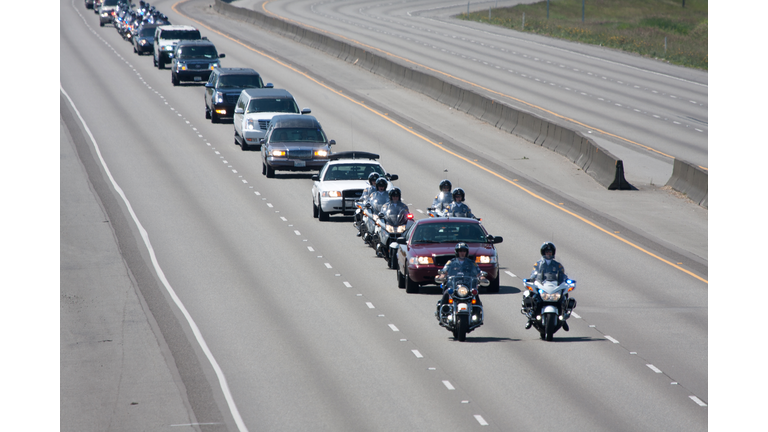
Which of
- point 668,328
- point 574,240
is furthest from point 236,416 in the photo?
point 574,240

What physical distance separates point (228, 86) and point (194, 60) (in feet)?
30.1

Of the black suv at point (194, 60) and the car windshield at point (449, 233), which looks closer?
the car windshield at point (449, 233)

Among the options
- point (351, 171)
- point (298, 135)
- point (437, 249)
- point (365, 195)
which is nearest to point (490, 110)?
point (298, 135)

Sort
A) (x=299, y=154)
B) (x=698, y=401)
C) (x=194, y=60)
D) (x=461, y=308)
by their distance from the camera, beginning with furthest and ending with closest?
1. (x=194, y=60)
2. (x=299, y=154)
3. (x=461, y=308)
4. (x=698, y=401)

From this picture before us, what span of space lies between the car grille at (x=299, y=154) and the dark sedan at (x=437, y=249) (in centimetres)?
1190

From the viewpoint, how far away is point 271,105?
37.2 metres

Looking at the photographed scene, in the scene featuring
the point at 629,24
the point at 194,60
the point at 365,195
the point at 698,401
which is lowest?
the point at 698,401

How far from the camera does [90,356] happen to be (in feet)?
54.4

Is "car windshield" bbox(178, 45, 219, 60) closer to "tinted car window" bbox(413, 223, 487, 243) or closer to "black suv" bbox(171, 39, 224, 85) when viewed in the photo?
"black suv" bbox(171, 39, 224, 85)

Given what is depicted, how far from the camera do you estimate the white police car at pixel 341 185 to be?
2698 centimetres

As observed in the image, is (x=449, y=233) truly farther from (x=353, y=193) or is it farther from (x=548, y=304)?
(x=353, y=193)

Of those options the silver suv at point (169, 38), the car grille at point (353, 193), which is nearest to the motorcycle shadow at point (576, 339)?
the car grille at point (353, 193)

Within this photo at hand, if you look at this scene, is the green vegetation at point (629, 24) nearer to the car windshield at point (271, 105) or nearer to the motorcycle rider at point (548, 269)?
the car windshield at point (271, 105)

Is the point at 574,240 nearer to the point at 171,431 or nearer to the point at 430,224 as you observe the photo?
the point at 430,224
